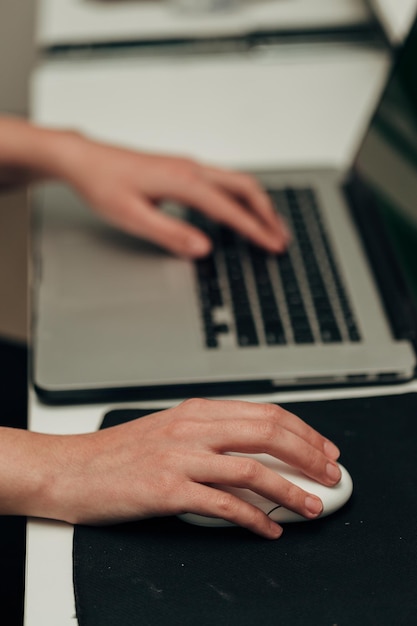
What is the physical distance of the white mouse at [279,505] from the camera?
0.62m

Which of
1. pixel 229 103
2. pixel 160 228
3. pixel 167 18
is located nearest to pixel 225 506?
pixel 160 228

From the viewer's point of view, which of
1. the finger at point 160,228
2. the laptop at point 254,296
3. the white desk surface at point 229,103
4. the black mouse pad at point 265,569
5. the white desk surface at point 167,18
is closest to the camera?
the black mouse pad at point 265,569

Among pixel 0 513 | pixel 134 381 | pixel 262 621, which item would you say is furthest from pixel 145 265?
pixel 262 621

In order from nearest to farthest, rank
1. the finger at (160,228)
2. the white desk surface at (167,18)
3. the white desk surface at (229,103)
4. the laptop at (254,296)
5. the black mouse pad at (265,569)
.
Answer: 1. the black mouse pad at (265,569)
2. the laptop at (254,296)
3. the finger at (160,228)
4. the white desk surface at (229,103)
5. the white desk surface at (167,18)

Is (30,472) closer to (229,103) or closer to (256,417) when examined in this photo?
(256,417)

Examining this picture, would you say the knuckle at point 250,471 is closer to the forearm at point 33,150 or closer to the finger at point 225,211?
the finger at point 225,211

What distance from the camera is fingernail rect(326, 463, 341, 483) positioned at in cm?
63

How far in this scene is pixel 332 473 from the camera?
2.07 feet

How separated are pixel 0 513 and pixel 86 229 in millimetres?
402

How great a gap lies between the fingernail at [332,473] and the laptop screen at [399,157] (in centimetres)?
26

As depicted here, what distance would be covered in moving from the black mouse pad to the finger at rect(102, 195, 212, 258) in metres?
0.34

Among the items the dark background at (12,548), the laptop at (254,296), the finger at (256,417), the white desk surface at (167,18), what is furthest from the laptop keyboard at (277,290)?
the white desk surface at (167,18)

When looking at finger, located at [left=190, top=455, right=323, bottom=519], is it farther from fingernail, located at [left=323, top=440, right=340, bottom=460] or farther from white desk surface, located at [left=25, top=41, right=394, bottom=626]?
white desk surface, located at [left=25, top=41, right=394, bottom=626]

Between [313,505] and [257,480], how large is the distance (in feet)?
Answer: 0.15
